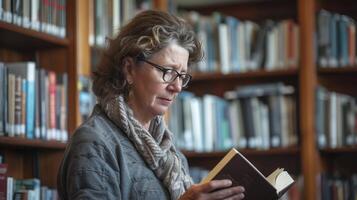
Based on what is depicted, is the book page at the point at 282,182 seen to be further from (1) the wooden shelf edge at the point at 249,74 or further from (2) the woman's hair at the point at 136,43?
(1) the wooden shelf edge at the point at 249,74

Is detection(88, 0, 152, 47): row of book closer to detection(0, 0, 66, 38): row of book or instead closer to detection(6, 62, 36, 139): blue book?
detection(0, 0, 66, 38): row of book

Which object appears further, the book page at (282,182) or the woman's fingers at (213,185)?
the book page at (282,182)

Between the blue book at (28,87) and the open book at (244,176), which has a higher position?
the blue book at (28,87)

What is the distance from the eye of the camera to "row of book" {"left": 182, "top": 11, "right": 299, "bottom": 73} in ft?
11.9

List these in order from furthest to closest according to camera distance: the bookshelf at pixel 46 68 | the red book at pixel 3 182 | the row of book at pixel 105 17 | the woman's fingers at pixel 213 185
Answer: the row of book at pixel 105 17 → the bookshelf at pixel 46 68 → the red book at pixel 3 182 → the woman's fingers at pixel 213 185

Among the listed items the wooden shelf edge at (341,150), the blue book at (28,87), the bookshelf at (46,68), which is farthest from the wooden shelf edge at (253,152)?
the blue book at (28,87)

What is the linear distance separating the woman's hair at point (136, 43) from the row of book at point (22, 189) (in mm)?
540

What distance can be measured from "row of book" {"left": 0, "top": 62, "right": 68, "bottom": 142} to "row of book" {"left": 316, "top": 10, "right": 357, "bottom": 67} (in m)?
1.40

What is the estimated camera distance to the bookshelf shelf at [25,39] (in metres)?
2.52

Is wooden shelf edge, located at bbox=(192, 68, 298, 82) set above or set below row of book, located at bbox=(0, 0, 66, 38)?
below

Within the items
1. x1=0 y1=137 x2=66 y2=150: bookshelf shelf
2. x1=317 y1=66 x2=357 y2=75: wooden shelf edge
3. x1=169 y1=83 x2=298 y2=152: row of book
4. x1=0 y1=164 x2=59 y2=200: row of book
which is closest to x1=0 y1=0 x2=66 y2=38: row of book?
x1=0 y1=137 x2=66 y2=150: bookshelf shelf

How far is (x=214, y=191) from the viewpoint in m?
1.78

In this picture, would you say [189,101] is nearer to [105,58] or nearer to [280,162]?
[280,162]

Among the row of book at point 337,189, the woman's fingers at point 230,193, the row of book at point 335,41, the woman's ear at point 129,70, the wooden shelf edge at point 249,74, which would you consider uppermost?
the row of book at point 335,41
